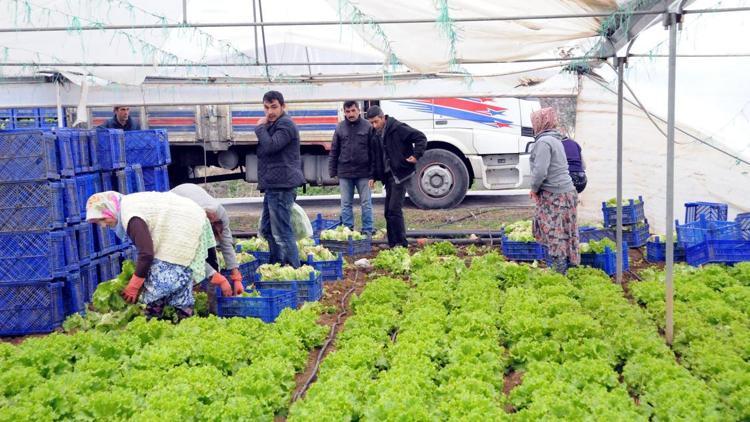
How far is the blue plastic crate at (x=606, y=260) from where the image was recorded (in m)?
10.3

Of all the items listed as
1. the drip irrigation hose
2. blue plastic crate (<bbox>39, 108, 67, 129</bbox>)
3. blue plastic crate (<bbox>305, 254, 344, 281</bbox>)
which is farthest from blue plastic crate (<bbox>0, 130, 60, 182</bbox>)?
blue plastic crate (<bbox>39, 108, 67, 129</bbox>)

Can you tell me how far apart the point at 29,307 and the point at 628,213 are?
8.26 meters

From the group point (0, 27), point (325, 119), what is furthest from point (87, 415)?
point (325, 119)

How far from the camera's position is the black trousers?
11828mm

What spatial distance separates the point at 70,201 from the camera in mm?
8430

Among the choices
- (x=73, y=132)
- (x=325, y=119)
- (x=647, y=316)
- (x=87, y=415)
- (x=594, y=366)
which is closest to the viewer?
(x=87, y=415)

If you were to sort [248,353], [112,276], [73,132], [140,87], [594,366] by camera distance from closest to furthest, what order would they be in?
[594,366]
[248,353]
[73,132]
[112,276]
[140,87]

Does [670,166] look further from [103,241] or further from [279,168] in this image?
[103,241]

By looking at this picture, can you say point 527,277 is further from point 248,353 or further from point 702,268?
point 248,353

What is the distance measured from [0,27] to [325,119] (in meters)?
8.58

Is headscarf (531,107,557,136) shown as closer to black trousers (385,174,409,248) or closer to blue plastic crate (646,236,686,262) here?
black trousers (385,174,409,248)

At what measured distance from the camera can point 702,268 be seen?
391 inches

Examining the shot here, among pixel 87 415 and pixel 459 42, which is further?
pixel 459 42

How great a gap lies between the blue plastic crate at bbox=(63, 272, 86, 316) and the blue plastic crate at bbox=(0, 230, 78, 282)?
18cm
